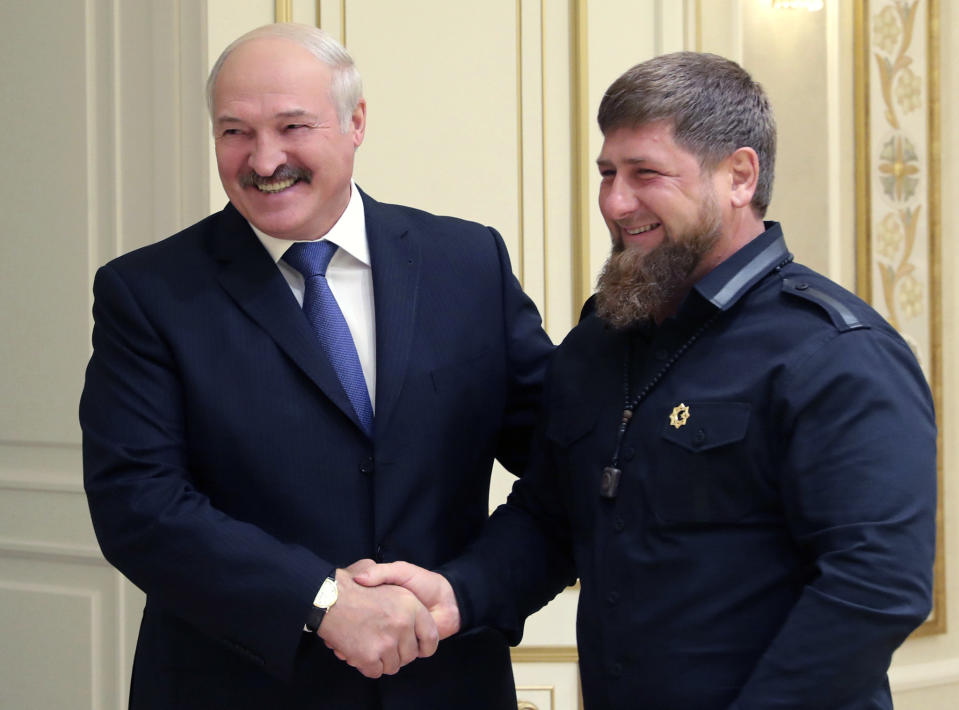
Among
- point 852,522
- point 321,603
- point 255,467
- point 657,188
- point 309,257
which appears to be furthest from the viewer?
point 309,257

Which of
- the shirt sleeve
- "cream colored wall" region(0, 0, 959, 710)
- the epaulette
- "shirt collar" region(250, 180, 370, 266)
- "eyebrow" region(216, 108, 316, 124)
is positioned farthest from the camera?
"cream colored wall" region(0, 0, 959, 710)

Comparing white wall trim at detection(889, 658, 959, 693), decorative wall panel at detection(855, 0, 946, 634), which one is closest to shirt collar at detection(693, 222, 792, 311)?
decorative wall panel at detection(855, 0, 946, 634)

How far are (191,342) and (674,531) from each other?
0.86 meters

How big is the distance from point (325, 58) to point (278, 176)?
0.23 meters

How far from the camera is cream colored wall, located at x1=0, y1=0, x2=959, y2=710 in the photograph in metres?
3.42

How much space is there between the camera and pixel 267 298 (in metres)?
1.99

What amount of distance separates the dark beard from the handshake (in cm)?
55

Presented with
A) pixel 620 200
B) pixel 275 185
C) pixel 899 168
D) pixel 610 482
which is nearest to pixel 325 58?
pixel 275 185

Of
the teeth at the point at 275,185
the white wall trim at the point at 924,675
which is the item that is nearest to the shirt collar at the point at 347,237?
the teeth at the point at 275,185

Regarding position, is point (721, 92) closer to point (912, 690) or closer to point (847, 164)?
point (847, 164)

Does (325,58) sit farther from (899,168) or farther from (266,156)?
(899,168)

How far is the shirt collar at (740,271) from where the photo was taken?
1.68m

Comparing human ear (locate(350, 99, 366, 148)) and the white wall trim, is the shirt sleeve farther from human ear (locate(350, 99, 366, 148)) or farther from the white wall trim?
the white wall trim

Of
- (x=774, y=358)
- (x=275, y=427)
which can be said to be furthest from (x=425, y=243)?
(x=774, y=358)
